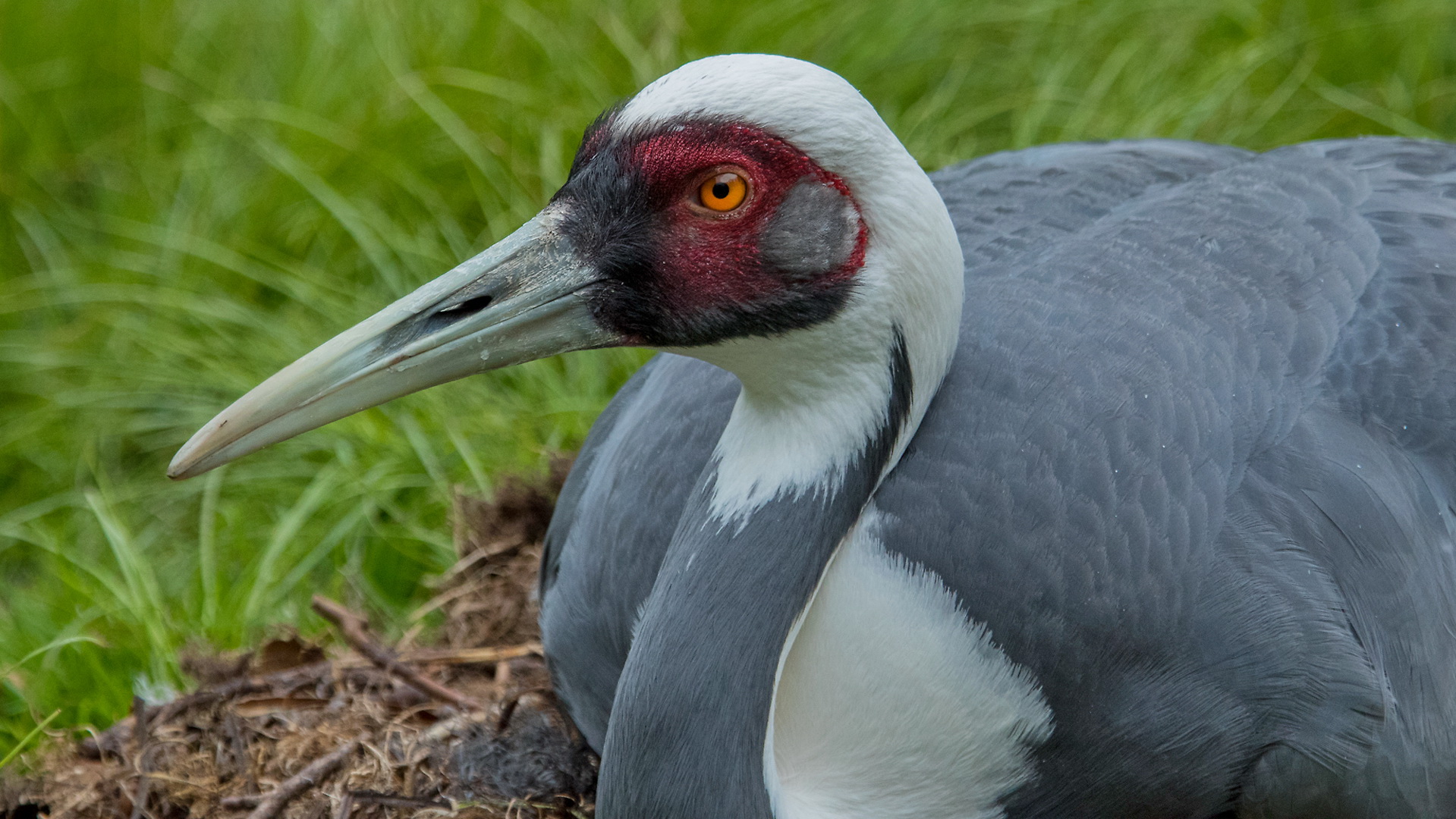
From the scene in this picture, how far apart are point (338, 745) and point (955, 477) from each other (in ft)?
4.99

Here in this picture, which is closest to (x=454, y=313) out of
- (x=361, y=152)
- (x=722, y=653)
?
(x=722, y=653)

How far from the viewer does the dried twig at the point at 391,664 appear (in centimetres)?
344

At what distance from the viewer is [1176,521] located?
2.46m

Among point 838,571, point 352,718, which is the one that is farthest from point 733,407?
point 352,718

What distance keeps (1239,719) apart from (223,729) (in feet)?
6.71

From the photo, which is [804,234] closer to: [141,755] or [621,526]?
[621,526]

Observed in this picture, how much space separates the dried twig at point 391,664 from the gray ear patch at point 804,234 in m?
1.55

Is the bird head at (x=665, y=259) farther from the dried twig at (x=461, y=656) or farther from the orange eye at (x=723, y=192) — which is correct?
the dried twig at (x=461, y=656)

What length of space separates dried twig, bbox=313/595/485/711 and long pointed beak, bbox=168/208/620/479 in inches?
49.3

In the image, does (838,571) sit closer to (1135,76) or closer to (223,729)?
(223,729)

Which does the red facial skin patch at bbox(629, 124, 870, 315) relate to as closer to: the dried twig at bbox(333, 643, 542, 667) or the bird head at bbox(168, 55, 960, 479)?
the bird head at bbox(168, 55, 960, 479)

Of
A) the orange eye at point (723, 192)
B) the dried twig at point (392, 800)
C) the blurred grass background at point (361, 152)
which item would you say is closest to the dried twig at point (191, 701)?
the dried twig at point (392, 800)

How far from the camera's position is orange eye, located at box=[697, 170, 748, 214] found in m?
2.25

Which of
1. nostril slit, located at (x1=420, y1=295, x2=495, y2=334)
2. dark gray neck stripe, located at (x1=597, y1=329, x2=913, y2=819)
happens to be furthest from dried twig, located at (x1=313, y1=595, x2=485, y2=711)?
nostril slit, located at (x1=420, y1=295, x2=495, y2=334)
